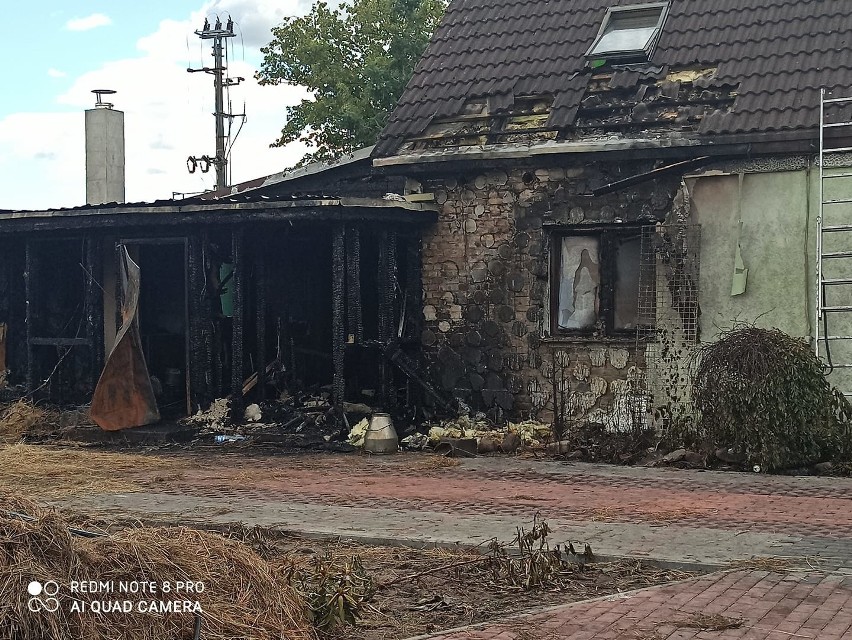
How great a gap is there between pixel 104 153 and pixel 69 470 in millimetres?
13838

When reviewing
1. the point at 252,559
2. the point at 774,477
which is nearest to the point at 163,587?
the point at 252,559

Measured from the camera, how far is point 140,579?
529 centimetres

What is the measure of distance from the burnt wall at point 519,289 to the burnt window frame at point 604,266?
0.03m

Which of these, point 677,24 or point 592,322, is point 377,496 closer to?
point 592,322

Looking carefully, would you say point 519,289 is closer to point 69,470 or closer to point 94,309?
point 69,470

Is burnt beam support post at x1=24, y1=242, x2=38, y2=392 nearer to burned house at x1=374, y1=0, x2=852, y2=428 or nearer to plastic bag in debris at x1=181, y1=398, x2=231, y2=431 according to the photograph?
plastic bag in debris at x1=181, y1=398, x2=231, y2=431

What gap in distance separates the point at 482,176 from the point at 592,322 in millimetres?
2376

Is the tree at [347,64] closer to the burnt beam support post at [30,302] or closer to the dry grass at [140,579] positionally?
the burnt beam support post at [30,302]

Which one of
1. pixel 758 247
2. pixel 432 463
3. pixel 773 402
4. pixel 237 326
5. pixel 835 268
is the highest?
pixel 758 247

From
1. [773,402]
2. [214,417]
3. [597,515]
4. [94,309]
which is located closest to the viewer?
[597,515]

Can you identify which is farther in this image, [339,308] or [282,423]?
[282,423]

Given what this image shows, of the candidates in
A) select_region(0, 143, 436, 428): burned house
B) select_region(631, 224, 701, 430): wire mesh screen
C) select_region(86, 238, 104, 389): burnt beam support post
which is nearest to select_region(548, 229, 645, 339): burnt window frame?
select_region(631, 224, 701, 430): wire mesh screen

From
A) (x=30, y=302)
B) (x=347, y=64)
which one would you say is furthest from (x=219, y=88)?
(x=30, y=302)

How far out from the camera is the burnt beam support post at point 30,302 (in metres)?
16.6
